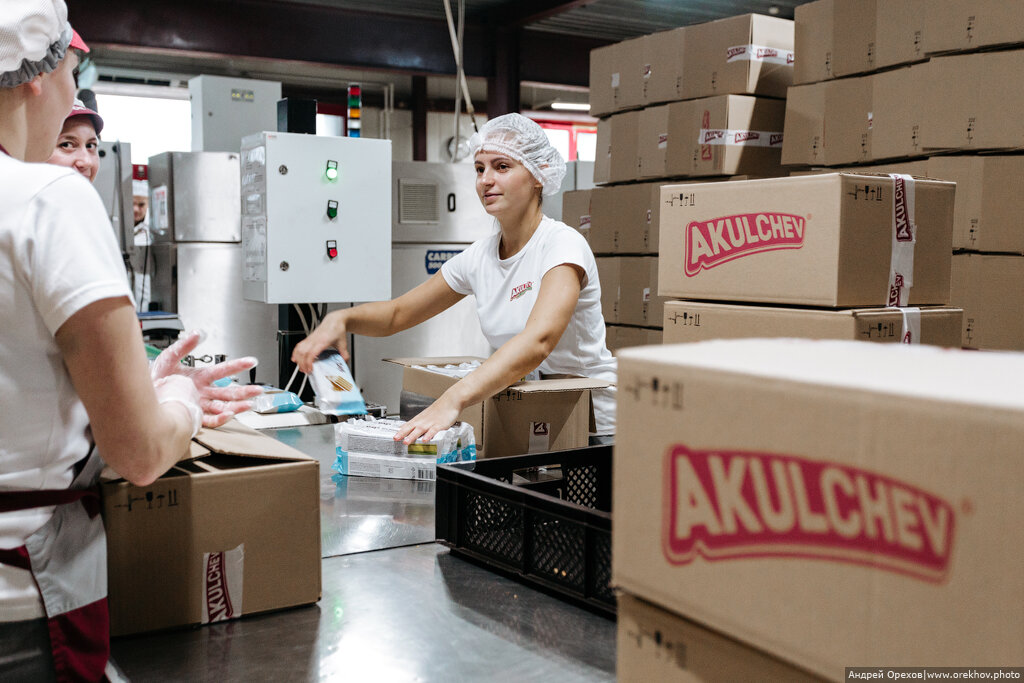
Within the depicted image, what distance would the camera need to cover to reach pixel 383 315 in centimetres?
254

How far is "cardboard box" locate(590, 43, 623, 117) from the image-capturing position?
4.56 metres

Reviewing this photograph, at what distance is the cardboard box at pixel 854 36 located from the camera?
3268 mm

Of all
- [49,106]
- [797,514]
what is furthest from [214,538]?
[797,514]

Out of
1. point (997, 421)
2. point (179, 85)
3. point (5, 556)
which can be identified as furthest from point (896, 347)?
point (179, 85)

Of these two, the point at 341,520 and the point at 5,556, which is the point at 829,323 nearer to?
the point at 341,520

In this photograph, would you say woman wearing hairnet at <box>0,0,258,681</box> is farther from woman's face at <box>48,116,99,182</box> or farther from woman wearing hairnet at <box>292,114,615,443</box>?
woman's face at <box>48,116,99,182</box>

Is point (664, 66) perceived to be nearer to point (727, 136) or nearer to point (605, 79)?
point (605, 79)

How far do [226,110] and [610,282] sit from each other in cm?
235

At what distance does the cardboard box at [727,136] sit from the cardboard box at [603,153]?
526mm

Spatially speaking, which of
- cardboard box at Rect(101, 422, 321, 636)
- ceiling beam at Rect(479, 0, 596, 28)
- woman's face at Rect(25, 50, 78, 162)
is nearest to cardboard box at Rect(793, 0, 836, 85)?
ceiling beam at Rect(479, 0, 596, 28)

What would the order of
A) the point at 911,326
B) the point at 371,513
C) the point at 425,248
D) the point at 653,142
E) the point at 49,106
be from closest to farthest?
the point at 49,106 → the point at 911,326 → the point at 371,513 → the point at 653,142 → the point at 425,248

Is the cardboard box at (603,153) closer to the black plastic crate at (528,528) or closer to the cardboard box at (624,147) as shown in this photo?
the cardboard box at (624,147)

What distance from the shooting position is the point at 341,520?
1578 mm

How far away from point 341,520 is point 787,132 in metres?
2.86
